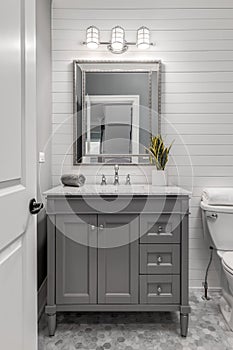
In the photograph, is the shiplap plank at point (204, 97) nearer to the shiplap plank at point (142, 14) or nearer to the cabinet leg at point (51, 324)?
the shiplap plank at point (142, 14)

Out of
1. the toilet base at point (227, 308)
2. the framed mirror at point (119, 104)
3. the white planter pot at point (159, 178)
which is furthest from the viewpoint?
the framed mirror at point (119, 104)

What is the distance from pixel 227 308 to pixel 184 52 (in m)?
1.94

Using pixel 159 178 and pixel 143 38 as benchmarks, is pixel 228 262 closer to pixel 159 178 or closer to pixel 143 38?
pixel 159 178

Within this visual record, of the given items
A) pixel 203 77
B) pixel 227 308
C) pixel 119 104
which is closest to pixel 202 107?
pixel 203 77

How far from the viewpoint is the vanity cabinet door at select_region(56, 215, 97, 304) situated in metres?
1.82

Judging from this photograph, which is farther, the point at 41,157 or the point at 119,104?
the point at 119,104

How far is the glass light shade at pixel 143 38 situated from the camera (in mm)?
2299

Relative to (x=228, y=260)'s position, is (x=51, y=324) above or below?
below

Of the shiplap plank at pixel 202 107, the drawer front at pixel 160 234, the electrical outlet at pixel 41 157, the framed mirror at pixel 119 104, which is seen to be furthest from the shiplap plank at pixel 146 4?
the drawer front at pixel 160 234

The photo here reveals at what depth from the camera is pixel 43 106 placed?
85.2 inches

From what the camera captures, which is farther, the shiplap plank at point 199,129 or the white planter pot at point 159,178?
the shiplap plank at point 199,129

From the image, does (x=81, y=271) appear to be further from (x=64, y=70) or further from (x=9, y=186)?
(x=64, y=70)

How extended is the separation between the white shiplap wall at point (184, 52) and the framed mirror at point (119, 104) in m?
0.08

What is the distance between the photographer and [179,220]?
182 centimetres
